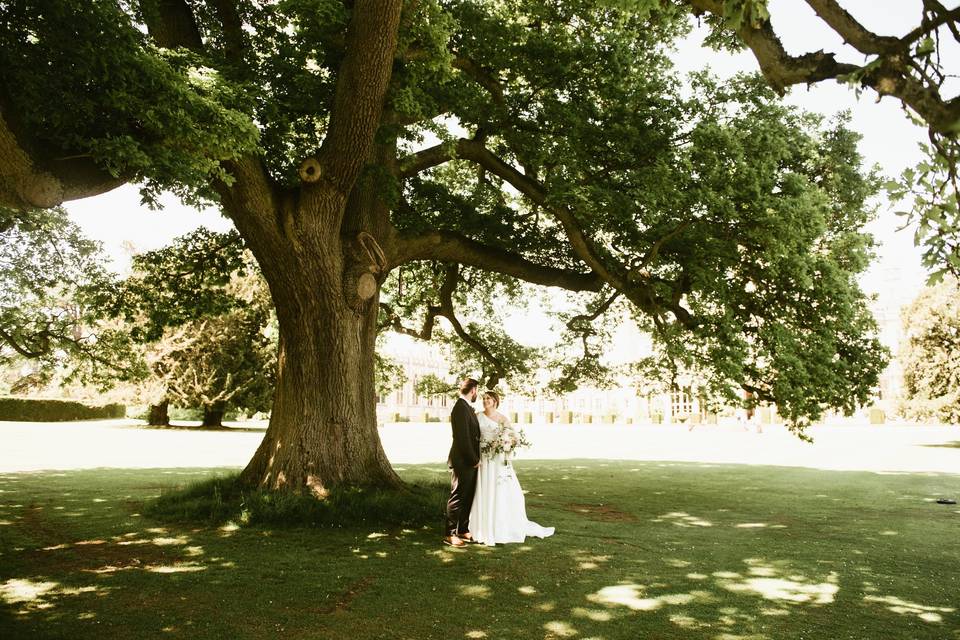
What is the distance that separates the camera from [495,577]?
6.73 m

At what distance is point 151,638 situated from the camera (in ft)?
15.6

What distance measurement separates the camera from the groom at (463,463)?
8.65m

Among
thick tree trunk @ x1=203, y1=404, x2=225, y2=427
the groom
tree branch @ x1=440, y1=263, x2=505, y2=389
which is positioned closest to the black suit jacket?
the groom

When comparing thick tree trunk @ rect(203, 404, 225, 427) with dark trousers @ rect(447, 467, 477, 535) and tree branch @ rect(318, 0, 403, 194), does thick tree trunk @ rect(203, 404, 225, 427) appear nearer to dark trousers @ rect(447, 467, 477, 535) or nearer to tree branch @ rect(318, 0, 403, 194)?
tree branch @ rect(318, 0, 403, 194)

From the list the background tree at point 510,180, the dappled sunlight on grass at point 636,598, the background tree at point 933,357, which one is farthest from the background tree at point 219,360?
the background tree at point 933,357

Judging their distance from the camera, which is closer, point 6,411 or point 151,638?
point 151,638

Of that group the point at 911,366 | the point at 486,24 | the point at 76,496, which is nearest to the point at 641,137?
the point at 486,24

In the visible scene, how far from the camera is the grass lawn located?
16.9 ft

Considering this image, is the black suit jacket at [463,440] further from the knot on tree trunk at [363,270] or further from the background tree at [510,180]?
the knot on tree trunk at [363,270]

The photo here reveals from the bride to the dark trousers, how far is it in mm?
92

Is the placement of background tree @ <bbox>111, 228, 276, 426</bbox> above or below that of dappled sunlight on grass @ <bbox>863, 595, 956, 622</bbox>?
above

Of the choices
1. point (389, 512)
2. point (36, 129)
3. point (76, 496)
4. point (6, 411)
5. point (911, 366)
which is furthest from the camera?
point (6, 411)

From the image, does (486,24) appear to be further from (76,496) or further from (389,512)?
(76,496)

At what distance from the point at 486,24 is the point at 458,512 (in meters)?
8.23
